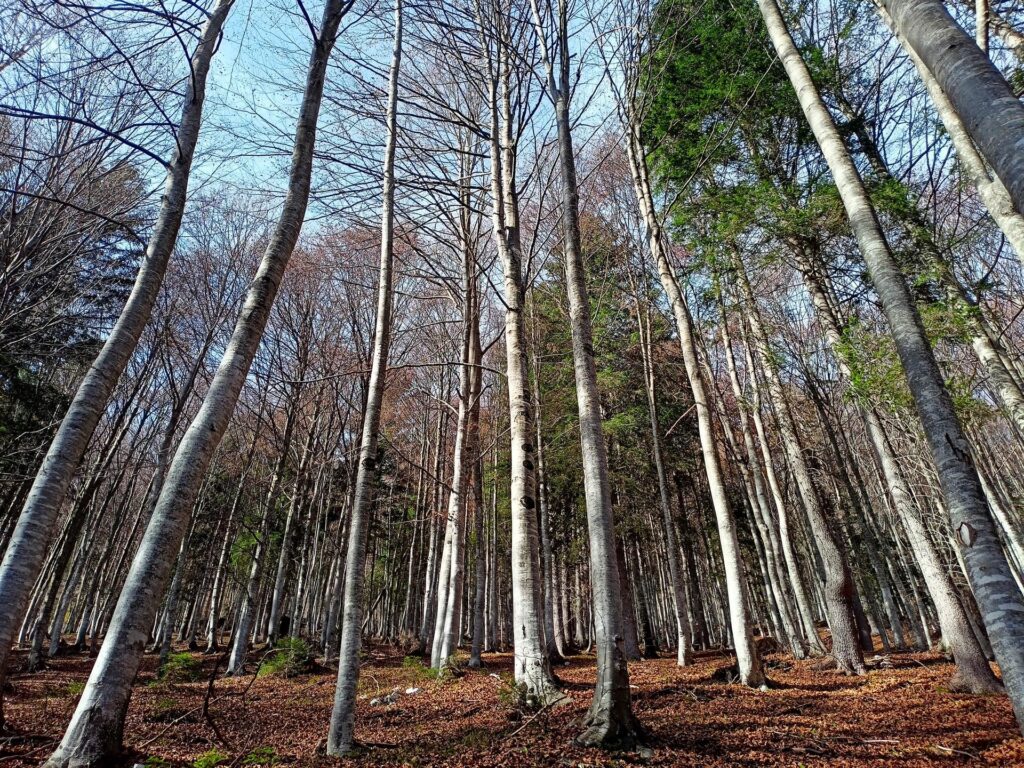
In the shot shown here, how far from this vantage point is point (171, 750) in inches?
172

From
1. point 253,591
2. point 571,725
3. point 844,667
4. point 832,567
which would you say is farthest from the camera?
point 253,591

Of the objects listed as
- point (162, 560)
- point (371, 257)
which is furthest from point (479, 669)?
point (371, 257)

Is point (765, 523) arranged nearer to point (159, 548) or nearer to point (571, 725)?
point (571, 725)

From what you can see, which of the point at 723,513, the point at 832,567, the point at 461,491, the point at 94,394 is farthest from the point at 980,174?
the point at 94,394

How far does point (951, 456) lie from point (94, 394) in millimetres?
6539

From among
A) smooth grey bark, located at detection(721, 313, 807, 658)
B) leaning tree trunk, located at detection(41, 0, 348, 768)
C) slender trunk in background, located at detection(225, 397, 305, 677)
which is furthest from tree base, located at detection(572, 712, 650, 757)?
slender trunk in background, located at detection(225, 397, 305, 677)

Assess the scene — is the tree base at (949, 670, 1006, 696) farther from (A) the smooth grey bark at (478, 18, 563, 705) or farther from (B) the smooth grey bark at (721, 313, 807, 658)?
(A) the smooth grey bark at (478, 18, 563, 705)

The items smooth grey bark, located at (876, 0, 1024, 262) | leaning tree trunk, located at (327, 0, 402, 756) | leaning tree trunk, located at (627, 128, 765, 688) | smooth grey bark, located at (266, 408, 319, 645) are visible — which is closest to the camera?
leaning tree trunk, located at (327, 0, 402, 756)

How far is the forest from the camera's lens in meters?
3.65

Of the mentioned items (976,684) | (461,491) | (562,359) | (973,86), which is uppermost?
(562,359)

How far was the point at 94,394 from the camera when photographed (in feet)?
14.2

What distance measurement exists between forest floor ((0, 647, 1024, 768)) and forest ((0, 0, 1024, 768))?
7cm

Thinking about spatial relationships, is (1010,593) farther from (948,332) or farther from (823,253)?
(823,253)

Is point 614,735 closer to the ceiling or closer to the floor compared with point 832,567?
closer to the floor
